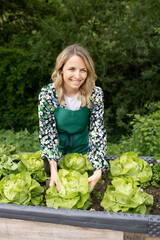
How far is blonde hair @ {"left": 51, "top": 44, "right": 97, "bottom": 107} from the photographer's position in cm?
165

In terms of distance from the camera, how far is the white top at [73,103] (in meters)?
1.86

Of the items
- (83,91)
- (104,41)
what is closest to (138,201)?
(83,91)

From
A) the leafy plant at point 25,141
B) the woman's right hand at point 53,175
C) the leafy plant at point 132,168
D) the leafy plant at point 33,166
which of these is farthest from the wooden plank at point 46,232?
the leafy plant at point 25,141

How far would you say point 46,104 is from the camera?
1769mm

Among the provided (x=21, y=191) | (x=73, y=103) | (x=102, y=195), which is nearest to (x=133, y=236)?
(x=102, y=195)

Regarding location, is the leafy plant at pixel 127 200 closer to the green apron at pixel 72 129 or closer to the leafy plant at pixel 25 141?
the green apron at pixel 72 129

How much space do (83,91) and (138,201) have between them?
2.96 ft

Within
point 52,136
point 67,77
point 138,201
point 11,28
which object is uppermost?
point 11,28

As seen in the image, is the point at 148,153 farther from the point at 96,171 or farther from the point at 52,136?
the point at 52,136

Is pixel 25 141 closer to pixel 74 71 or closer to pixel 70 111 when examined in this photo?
pixel 70 111

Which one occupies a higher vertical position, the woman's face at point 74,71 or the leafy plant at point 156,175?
the woman's face at point 74,71

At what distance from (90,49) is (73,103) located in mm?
3705

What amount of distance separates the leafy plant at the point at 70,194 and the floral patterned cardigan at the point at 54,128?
8.6 inches

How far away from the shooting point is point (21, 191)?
1604 millimetres
